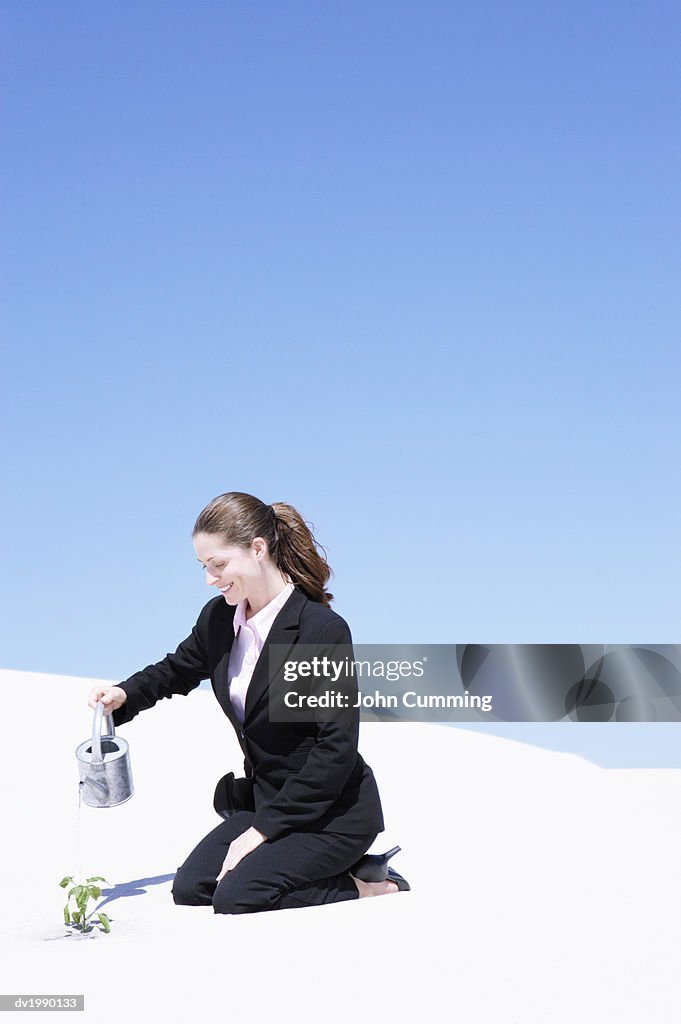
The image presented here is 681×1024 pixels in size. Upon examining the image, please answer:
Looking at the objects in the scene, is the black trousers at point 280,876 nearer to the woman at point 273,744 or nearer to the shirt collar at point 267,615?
the woman at point 273,744

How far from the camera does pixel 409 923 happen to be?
336cm

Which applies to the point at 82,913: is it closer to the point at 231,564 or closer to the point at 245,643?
the point at 245,643

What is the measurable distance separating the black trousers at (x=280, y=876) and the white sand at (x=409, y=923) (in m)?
0.08

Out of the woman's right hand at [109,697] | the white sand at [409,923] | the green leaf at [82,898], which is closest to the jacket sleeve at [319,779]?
the white sand at [409,923]

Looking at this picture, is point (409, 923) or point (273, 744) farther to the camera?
point (273, 744)

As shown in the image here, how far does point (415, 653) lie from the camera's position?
6801 millimetres

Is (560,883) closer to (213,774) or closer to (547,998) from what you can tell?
(547,998)

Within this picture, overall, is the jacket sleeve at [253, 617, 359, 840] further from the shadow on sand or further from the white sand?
the shadow on sand

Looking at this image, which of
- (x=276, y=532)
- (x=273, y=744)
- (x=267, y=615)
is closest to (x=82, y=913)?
(x=273, y=744)

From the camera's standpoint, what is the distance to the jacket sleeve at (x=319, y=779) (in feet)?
12.0

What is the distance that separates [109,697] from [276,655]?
0.66 m

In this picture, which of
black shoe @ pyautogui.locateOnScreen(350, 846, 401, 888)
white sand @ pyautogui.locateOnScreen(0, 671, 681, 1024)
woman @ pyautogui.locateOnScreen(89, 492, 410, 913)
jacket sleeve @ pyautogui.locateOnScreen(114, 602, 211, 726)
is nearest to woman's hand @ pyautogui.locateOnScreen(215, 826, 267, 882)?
woman @ pyautogui.locateOnScreen(89, 492, 410, 913)

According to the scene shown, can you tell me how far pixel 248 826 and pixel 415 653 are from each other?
2.79m

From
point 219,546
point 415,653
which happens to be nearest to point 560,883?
point 219,546
